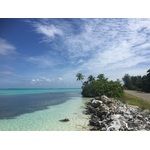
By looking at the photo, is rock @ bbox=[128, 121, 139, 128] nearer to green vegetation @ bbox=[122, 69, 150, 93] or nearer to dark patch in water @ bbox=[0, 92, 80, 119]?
dark patch in water @ bbox=[0, 92, 80, 119]

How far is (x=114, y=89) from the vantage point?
16016 mm

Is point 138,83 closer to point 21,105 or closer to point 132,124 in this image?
point 21,105

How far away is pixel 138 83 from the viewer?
20.9 m

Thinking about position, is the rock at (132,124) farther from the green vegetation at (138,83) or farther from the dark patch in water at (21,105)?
the green vegetation at (138,83)

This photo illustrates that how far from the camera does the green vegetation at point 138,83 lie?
19.0 meters

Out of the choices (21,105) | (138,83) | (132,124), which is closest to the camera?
(132,124)

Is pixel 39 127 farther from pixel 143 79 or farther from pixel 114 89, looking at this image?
pixel 143 79

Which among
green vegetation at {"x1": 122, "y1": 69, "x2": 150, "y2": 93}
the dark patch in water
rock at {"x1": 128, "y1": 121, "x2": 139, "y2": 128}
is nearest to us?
rock at {"x1": 128, "y1": 121, "x2": 139, "y2": 128}

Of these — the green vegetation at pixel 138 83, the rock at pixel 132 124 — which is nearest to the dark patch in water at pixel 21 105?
the rock at pixel 132 124

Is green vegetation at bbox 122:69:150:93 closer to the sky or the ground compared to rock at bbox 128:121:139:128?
closer to the sky

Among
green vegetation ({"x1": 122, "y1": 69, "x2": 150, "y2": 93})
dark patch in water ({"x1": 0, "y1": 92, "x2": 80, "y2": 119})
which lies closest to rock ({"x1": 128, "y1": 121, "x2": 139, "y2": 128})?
dark patch in water ({"x1": 0, "y1": 92, "x2": 80, "y2": 119})

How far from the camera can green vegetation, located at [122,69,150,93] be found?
1900 centimetres

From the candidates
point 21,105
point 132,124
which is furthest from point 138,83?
point 132,124
